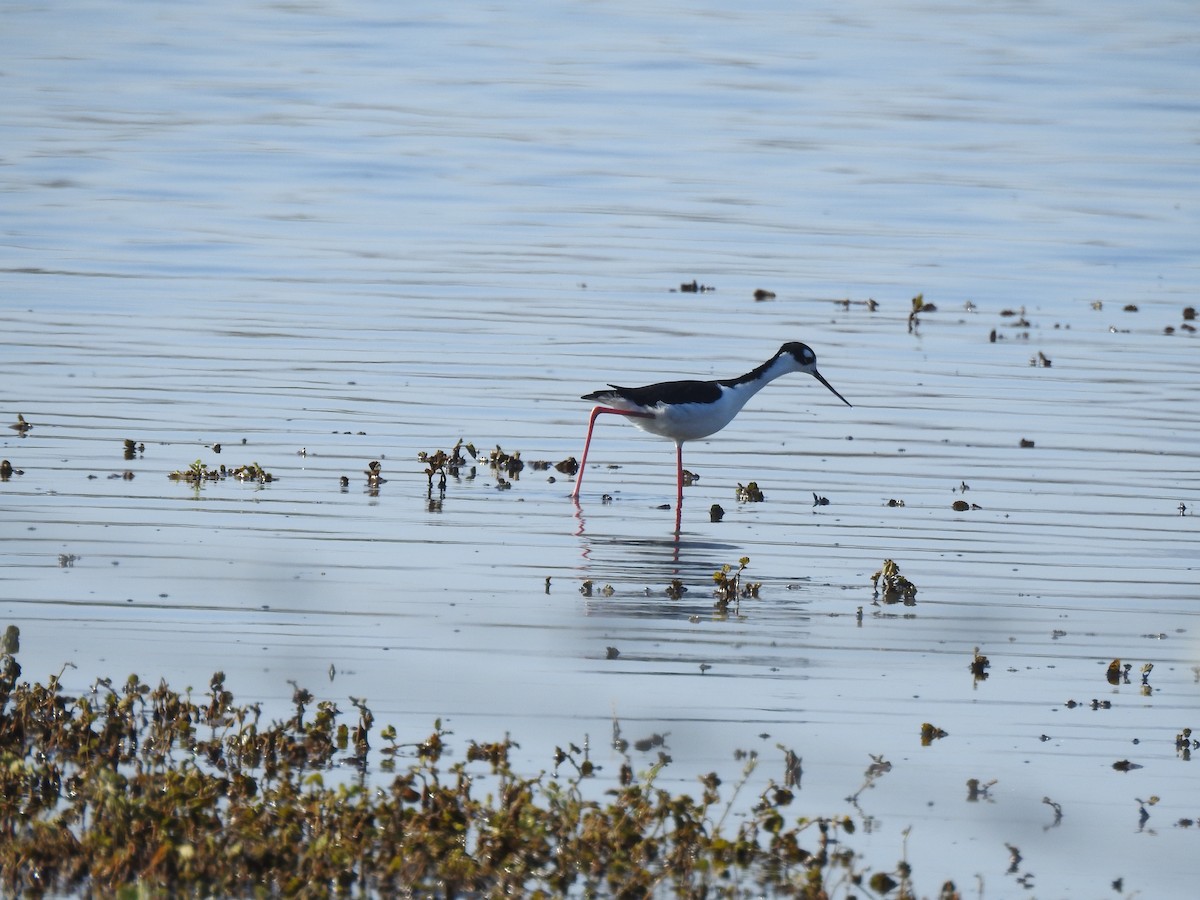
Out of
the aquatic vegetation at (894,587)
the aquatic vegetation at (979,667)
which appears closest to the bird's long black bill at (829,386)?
the aquatic vegetation at (894,587)

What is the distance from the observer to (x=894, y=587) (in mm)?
10000

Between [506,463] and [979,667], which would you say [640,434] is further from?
[979,667]

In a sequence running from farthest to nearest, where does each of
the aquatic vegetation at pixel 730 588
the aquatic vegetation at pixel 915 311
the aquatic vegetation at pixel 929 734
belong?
the aquatic vegetation at pixel 915 311, the aquatic vegetation at pixel 730 588, the aquatic vegetation at pixel 929 734

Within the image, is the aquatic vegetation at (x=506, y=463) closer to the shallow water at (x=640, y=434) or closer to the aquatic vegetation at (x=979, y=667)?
the shallow water at (x=640, y=434)

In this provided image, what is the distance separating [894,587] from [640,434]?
5.57 meters

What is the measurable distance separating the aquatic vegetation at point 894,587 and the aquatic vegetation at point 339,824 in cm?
280

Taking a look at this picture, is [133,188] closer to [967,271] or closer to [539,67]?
[967,271]

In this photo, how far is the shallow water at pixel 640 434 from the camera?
813 cm

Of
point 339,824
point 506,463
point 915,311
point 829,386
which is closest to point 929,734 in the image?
point 339,824

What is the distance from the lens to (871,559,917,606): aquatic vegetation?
993 cm

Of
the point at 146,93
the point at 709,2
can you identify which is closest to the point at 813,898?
the point at 146,93

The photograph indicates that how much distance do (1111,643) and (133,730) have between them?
4.71 meters

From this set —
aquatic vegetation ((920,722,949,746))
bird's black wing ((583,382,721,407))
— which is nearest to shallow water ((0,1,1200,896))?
aquatic vegetation ((920,722,949,746))

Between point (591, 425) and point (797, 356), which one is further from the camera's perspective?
point (797, 356)
